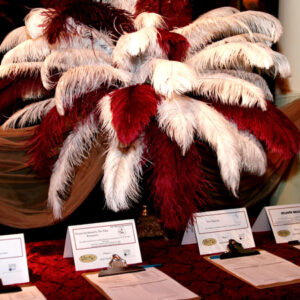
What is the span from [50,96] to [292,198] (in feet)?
4.82

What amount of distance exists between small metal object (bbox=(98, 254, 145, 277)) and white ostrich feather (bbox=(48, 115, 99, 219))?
37 centimetres

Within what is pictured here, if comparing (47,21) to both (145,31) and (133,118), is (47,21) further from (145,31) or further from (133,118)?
(133,118)

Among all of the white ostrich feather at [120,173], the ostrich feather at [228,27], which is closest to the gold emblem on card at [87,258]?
the white ostrich feather at [120,173]

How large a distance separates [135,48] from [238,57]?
19.6 inches

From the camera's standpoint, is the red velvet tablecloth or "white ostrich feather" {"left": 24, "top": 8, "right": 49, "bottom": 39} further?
"white ostrich feather" {"left": 24, "top": 8, "right": 49, "bottom": 39}

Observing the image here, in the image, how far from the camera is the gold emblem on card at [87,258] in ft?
5.72

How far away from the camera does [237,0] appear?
2.91m

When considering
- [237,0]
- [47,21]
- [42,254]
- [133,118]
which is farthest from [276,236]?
[237,0]

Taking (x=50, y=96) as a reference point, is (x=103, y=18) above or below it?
above

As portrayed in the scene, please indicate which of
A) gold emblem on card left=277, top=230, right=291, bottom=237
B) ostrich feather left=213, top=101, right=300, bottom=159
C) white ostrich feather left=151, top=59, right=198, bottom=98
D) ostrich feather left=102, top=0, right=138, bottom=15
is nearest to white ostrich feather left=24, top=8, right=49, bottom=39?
ostrich feather left=102, top=0, right=138, bottom=15

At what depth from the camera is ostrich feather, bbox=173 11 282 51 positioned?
79.5 inches

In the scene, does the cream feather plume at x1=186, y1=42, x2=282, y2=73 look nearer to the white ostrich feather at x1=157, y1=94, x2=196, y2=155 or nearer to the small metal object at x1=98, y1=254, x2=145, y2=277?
the white ostrich feather at x1=157, y1=94, x2=196, y2=155

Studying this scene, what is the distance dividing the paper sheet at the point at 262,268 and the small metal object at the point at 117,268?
1.14 feet

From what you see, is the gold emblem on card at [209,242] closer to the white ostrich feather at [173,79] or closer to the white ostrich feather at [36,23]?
the white ostrich feather at [173,79]
